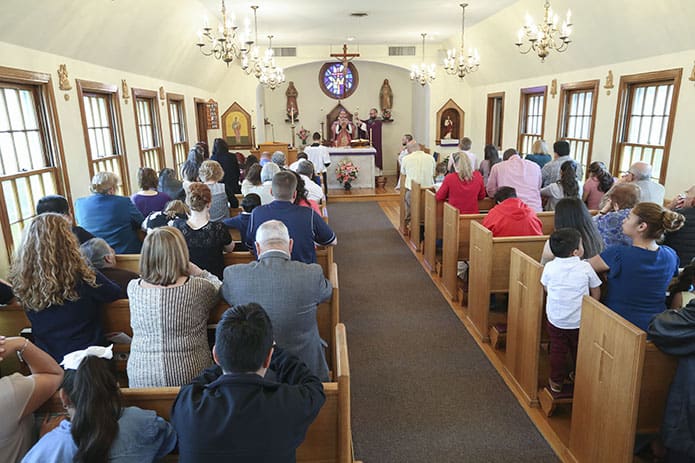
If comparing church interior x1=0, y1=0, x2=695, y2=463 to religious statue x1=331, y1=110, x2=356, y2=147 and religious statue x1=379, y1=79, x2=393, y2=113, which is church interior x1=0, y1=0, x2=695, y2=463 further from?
religious statue x1=379, y1=79, x2=393, y2=113

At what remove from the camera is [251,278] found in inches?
76.8

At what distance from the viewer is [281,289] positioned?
6.39 feet

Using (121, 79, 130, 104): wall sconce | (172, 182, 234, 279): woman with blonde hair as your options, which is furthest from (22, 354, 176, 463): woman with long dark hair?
(121, 79, 130, 104): wall sconce

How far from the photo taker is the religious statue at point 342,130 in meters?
11.3

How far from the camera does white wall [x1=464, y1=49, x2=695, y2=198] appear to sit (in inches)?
193

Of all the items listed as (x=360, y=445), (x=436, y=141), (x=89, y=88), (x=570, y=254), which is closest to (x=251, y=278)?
(x=360, y=445)

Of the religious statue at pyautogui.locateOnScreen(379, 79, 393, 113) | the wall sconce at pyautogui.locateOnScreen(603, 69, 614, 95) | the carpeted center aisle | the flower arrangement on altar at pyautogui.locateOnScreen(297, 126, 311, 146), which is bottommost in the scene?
the carpeted center aisle

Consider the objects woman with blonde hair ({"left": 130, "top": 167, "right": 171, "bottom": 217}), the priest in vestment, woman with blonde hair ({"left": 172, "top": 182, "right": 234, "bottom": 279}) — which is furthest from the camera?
the priest in vestment

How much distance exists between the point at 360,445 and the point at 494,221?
80.3 inches

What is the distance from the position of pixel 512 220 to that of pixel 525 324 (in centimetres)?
101

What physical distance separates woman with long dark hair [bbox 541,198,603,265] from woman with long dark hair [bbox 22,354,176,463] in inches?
95.8

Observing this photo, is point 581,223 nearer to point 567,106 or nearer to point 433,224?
point 433,224

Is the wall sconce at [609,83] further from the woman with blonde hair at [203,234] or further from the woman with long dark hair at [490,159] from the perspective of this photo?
the woman with blonde hair at [203,234]

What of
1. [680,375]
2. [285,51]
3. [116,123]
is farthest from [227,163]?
[285,51]
